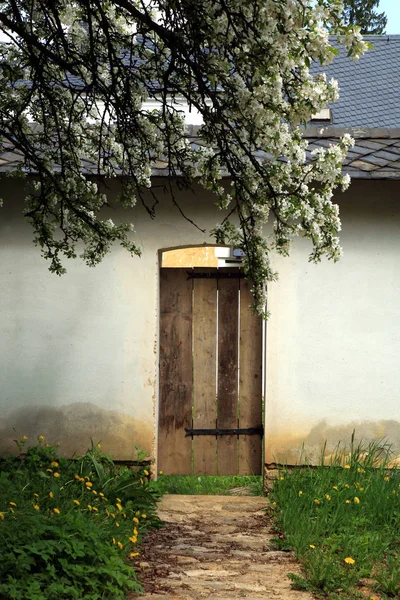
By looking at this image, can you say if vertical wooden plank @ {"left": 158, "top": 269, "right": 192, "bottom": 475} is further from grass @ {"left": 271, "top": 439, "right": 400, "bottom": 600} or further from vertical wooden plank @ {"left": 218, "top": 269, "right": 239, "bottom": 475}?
grass @ {"left": 271, "top": 439, "right": 400, "bottom": 600}

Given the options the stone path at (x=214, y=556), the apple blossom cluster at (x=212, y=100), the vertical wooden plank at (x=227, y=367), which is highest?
the apple blossom cluster at (x=212, y=100)

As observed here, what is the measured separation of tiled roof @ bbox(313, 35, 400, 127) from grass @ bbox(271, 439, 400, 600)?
9662 millimetres

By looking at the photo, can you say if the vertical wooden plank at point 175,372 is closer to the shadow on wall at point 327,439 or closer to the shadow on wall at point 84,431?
the shadow on wall at point 84,431

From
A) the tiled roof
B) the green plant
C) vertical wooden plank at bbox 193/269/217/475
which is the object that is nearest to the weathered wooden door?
vertical wooden plank at bbox 193/269/217/475

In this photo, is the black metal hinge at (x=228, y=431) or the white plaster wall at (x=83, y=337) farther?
the black metal hinge at (x=228, y=431)

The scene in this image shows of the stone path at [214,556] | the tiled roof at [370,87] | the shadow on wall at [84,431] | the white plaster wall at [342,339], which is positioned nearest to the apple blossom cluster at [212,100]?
the stone path at [214,556]

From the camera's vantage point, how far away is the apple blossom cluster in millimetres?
3844

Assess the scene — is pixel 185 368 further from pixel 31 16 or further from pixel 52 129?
pixel 31 16

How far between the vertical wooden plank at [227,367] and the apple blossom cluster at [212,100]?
→ 113 inches

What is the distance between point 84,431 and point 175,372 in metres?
1.35

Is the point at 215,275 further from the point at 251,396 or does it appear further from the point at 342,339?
the point at 342,339

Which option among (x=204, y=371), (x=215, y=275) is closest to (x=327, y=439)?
(x=204, y=371)

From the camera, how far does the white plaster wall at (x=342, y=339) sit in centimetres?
777

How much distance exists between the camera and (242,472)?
8.66m
